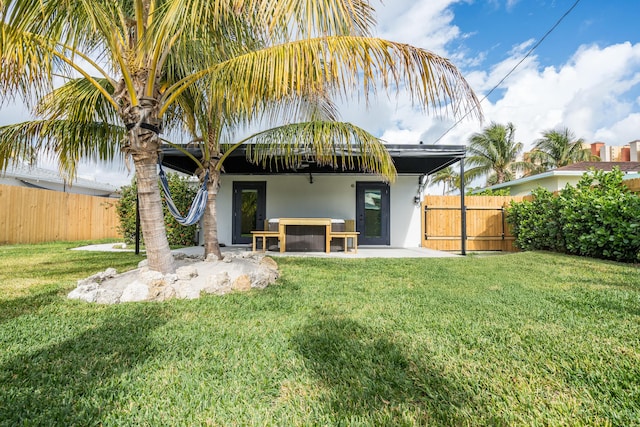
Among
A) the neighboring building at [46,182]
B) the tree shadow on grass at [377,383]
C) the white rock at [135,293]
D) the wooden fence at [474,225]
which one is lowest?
the tree shadow on grass at [377,383]

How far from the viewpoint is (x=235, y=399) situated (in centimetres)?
162

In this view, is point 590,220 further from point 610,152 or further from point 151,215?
point 610,152

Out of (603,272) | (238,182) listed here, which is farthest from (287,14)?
(238,182)

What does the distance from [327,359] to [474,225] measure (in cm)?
961

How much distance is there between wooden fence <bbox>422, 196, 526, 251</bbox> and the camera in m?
10.2

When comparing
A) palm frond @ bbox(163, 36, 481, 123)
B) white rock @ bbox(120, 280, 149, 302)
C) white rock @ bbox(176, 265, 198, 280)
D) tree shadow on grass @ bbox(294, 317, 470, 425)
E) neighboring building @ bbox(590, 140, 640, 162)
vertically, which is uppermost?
neighboring building @ bbox(590, 140, 640, 162)

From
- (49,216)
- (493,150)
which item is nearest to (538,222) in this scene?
→ (493,150)

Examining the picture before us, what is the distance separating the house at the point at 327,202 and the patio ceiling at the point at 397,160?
0.35 metres

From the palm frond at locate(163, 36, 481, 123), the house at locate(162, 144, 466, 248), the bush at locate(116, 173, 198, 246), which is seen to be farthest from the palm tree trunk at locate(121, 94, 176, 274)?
the house at locate(162, 144, 466, 248)

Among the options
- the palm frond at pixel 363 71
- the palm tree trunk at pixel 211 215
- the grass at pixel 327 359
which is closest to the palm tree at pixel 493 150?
the grass at pixel 327 359

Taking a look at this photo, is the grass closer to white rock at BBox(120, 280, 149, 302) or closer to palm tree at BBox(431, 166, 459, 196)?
white rock at BBox(120, 280, 149, 302)

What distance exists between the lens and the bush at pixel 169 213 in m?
9.90

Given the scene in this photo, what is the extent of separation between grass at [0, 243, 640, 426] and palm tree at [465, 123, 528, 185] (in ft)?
54.9

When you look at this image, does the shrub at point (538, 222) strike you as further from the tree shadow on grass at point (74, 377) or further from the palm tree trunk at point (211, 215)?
the tree shadow on grass at point (74, 377)
